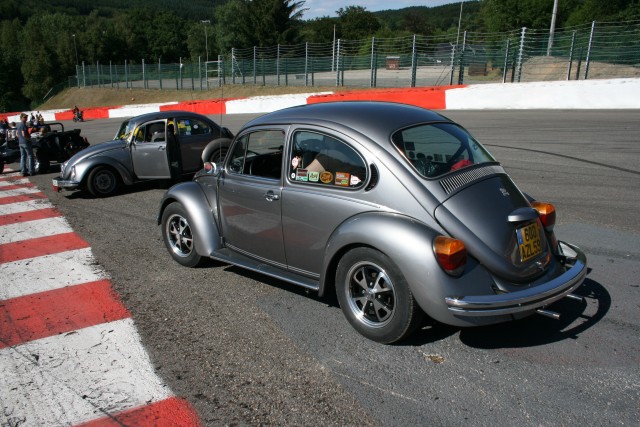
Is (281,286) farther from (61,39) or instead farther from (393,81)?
(61,39)

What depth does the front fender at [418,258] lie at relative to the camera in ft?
10.5

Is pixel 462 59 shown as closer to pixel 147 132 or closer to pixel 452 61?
pixel 452 61

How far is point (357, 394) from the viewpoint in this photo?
3.10 meters

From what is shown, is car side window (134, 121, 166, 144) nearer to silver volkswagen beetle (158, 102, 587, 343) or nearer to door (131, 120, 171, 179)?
door (131, 120, 171, 179)

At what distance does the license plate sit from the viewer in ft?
11.4

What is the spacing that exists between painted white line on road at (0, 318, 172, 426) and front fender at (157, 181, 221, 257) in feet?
3.69

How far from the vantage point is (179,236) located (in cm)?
550

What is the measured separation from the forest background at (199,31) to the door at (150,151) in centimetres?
2954

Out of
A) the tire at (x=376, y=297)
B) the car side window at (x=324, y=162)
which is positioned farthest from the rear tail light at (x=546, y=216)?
the car side window at (x=324, y=162)

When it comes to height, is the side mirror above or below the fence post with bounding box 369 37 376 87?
below

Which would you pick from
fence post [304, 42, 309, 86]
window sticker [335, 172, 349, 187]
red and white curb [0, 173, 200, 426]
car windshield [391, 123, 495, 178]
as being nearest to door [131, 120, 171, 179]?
red and white curb [0, 173, 200, 426]

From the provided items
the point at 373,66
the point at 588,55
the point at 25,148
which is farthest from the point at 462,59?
the point at 25,148

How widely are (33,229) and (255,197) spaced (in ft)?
15.7

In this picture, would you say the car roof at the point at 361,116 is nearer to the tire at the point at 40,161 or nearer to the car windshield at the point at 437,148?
the car windshield at the point at 437,148
